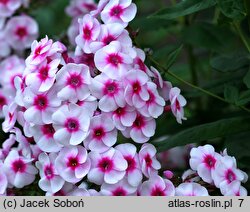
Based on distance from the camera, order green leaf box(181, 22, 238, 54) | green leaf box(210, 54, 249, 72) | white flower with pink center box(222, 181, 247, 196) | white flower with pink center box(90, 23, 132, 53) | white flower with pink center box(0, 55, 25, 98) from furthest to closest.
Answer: green leaf box(181, 22, 238, 54) < white flower with pink center box(0, 55, 25, 98) < green leaf box(210, 54, 249, 72) < white flower with pink center box(90, 23, 132, 53) < white flower with pink center box(222, 181, 247, 196)

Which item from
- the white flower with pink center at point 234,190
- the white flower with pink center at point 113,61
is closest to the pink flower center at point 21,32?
the white flower with pink center at point 113,61

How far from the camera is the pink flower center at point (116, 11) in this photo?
179 centimetres

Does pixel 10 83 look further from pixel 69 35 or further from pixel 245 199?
pixel 245 199

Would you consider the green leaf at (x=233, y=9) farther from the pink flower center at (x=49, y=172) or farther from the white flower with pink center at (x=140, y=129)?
the pink flower center at (x=49, y=172)

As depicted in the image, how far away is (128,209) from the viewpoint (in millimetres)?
1596

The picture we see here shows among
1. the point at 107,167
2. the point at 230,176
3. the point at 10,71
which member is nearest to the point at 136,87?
the point at 107,167

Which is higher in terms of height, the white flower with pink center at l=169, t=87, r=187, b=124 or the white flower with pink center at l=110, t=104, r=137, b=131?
the white flower with pink center at l=110, t=104, r=137, b=131

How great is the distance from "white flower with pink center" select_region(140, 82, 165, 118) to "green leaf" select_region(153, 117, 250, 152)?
13 centimetres

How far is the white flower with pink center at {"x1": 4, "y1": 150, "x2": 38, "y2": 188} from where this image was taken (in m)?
1.77

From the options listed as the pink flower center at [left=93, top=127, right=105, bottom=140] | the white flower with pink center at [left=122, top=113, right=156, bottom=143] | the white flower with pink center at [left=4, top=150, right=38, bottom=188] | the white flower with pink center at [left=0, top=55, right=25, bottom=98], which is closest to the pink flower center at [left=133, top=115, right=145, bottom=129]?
the white flower with pink center at [left=122, top=113, right=156, bottom=143]

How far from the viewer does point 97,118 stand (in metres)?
1.65

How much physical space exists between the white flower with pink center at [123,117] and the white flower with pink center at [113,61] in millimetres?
82

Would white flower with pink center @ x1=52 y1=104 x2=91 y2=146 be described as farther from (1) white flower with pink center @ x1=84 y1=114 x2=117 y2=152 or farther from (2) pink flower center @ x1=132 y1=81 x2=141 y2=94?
(2) pink flower center @ x1=132 y1=81 x2=141 y2=94

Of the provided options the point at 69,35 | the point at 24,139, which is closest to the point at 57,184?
the point at 24,139
